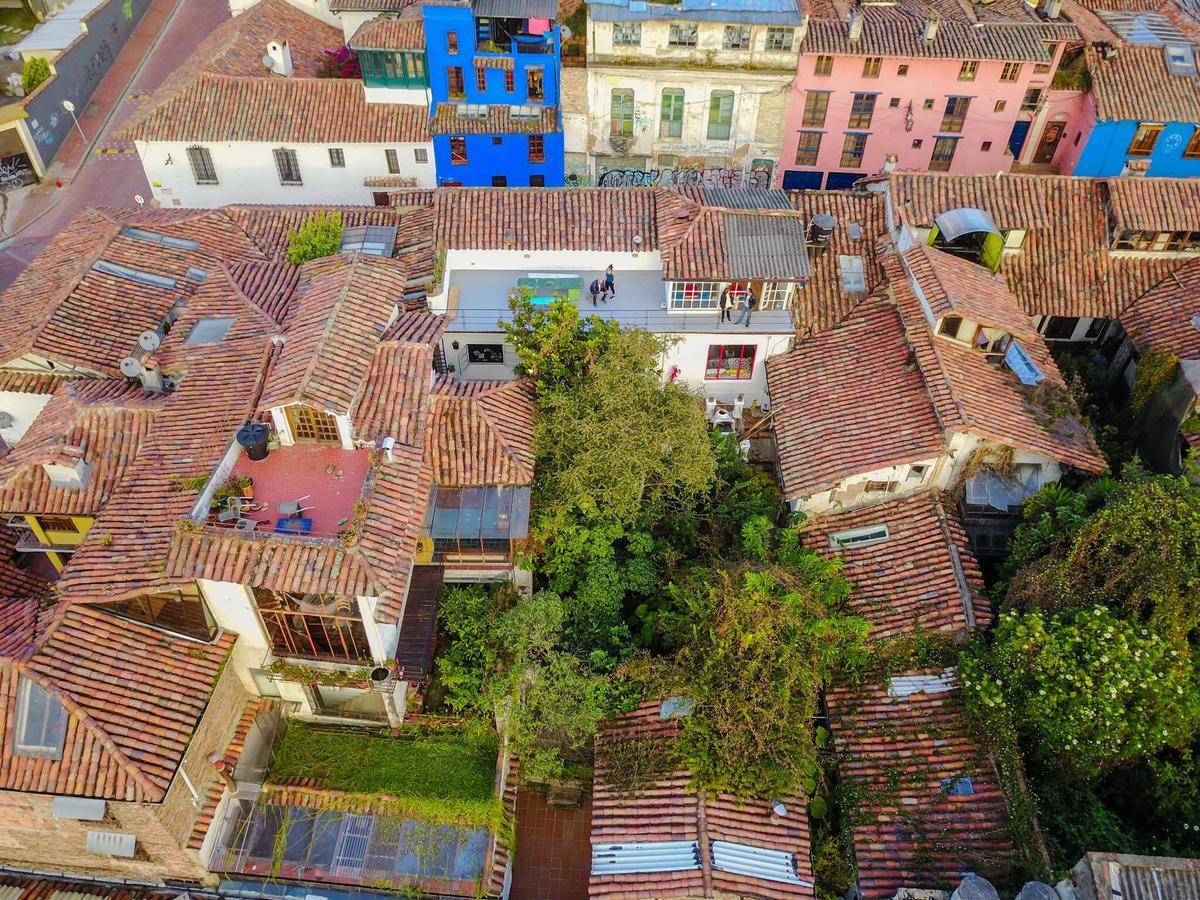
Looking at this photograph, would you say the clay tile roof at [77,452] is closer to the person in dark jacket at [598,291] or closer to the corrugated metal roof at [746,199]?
the person in dark jacket at [598,291]

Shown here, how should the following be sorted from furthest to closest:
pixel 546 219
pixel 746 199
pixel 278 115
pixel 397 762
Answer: pixel 278 115 < pixel 546 219 < pixel 746 199 < pixel 397 762

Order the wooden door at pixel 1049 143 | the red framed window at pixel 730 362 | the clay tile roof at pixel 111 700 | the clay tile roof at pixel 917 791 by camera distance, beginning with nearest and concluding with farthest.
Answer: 1. the clay tile roof at pixel 111 700
2. the clay tile roof at pixel 917 791
3. the red framed window at pixel 730 362
4. the wooden door at pixel 1049 143

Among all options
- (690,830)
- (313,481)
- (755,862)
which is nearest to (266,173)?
(313,481)

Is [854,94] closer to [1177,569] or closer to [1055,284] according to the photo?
[1055,284]

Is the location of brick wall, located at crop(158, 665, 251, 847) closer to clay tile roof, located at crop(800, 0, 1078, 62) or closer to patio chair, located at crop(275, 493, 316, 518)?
patio chair, located at crop(275, 493, 316, 518)

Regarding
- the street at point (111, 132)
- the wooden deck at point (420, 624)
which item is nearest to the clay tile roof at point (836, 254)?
the wooden deck at point (420, 624)

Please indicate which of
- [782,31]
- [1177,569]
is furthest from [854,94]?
[1177,569]

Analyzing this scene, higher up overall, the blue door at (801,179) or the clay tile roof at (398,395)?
the clay tile roof at (398,395)

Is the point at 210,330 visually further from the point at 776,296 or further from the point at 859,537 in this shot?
the point at 859,537
